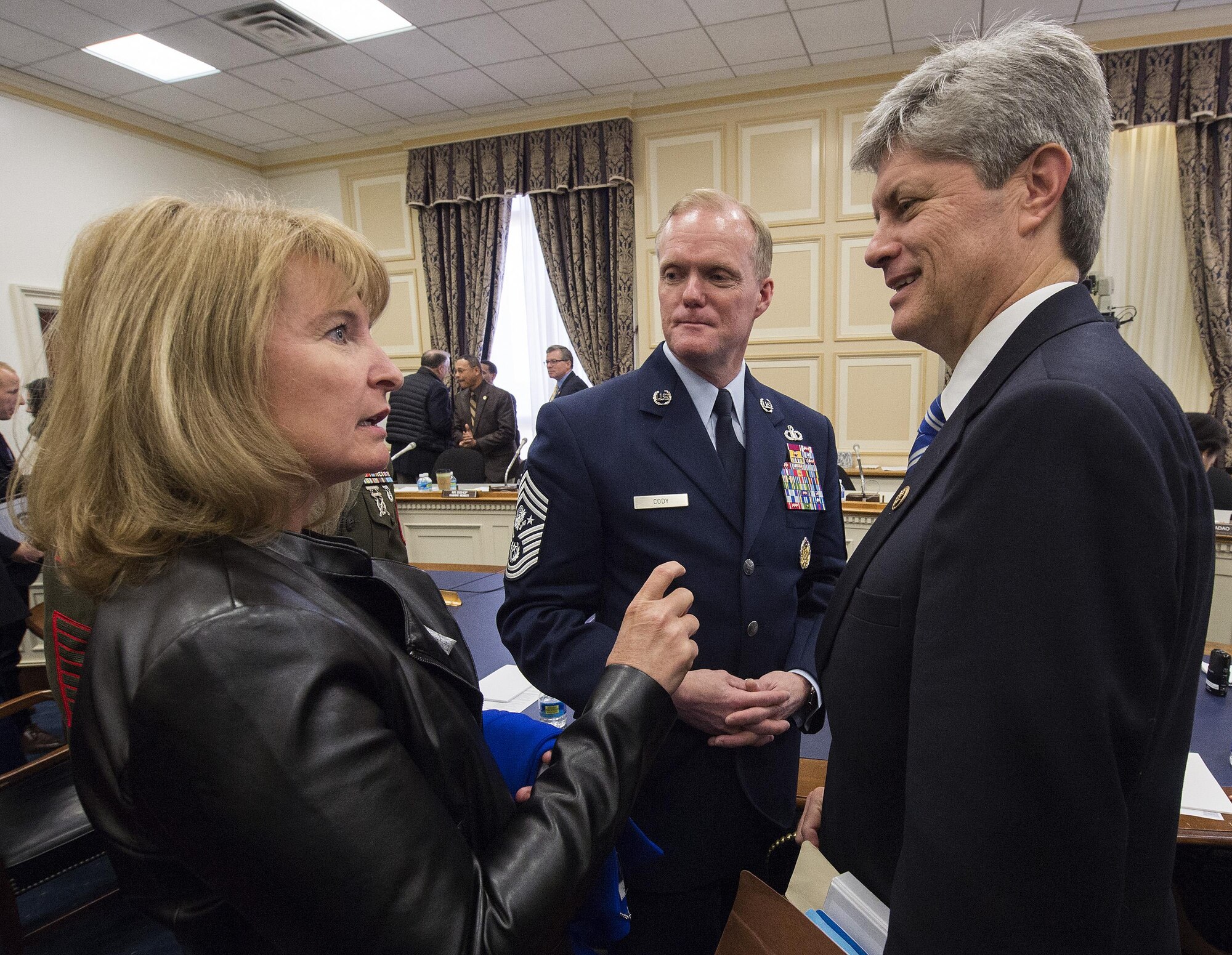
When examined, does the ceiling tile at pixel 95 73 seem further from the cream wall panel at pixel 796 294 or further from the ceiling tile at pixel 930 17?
the ceiling tile at pixel 930 17

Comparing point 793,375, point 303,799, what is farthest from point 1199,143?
point 303,799

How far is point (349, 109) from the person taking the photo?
609 centimetres

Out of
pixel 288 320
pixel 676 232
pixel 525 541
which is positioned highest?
pixel 676 232

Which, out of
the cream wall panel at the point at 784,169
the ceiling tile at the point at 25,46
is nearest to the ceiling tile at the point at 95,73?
the ceiling tile at the point at 25,46

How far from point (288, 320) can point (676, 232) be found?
0.96 meters

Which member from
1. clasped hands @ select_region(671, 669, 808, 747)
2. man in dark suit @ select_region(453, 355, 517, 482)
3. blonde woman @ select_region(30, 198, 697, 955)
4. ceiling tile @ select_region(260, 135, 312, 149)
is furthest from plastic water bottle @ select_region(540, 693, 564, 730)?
ceiling tile @ select_region(260, 135, 312, 149)

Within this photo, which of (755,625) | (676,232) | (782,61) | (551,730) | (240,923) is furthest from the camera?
(782,61)

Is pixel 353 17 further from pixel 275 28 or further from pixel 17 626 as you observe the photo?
pixel 17 626

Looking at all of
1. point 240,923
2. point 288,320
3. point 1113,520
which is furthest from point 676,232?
point 240,923

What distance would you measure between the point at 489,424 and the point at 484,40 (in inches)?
116

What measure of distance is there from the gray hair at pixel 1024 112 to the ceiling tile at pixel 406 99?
5764 mm

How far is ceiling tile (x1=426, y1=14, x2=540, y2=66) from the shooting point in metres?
4.64

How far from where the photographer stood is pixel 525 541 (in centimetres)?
136

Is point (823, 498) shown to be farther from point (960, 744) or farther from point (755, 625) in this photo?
point (960, 744)
